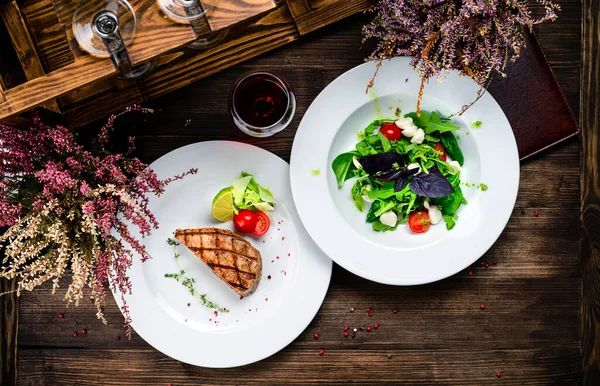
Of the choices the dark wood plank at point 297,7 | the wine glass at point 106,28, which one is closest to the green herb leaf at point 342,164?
the dark wood plank at point 297,7

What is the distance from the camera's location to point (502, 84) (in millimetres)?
1740

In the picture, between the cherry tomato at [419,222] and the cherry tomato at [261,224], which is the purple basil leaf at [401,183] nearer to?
the cherry tomato at [419,222]

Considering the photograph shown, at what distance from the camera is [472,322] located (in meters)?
1.84

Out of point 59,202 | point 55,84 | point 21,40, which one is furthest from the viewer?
point 21,40

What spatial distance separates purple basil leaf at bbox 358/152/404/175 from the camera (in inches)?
64.5

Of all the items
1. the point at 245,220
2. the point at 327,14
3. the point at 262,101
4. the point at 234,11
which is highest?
the point at 234,11

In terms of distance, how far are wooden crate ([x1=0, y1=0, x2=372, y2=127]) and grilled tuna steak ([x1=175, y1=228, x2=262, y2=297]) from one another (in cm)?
46

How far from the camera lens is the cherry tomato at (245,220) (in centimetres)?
169

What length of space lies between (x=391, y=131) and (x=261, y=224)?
495 millimetres

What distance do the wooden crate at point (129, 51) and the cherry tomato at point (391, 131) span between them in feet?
1.22

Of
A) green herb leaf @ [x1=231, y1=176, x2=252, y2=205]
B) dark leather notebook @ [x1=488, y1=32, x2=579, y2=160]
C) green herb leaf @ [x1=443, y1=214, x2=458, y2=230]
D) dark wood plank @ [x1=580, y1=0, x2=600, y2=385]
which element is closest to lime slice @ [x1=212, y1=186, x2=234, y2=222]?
green herb leaf @ [x1=231, y1=176, x2=252, y2=205]

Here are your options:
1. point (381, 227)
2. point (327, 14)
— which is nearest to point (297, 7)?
point (327, 14)

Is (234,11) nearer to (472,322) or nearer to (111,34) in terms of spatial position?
(111,34)

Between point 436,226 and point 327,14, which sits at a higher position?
point 327,14
